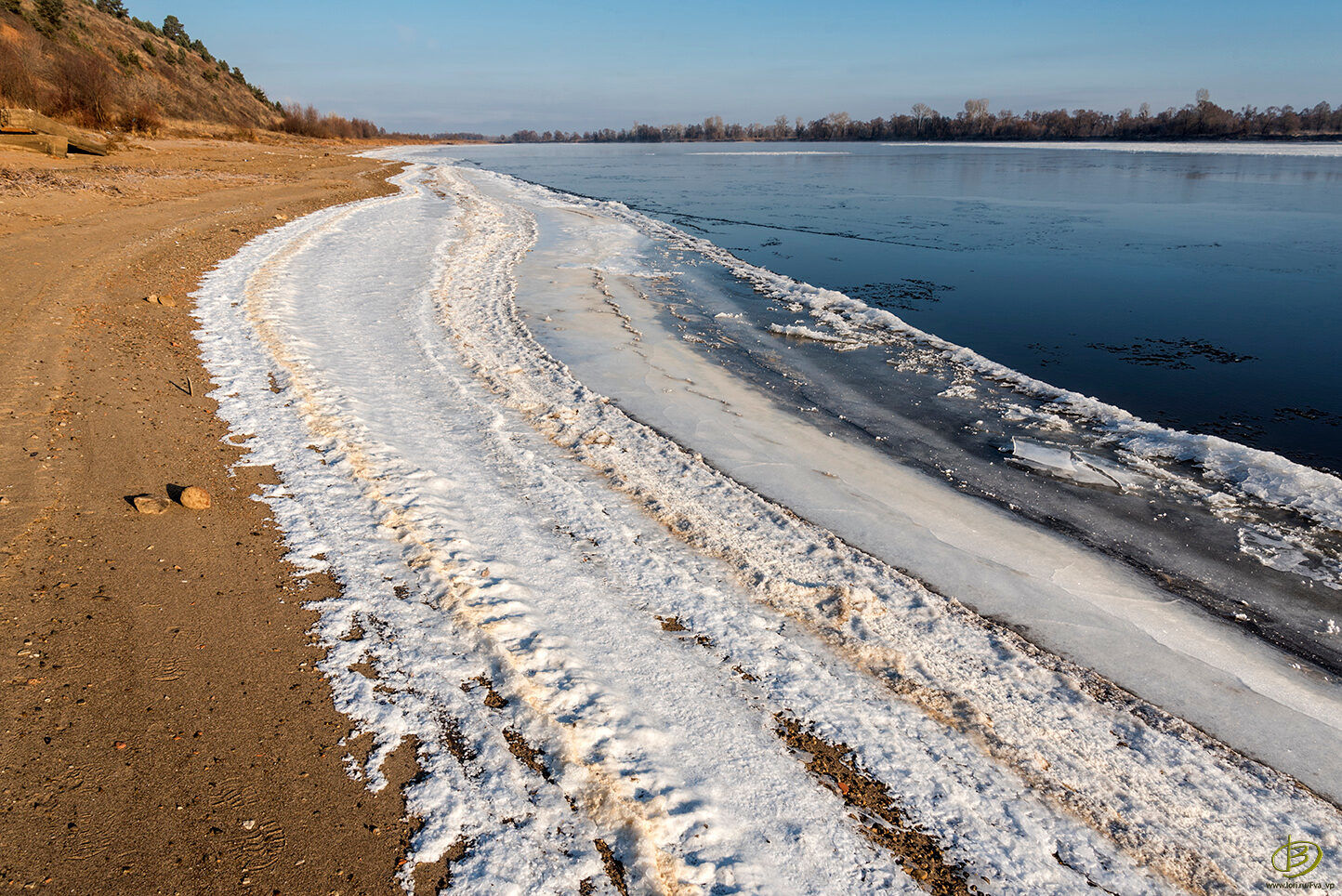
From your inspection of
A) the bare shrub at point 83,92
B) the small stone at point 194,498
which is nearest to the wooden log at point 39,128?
the bare shrub at point 83,92

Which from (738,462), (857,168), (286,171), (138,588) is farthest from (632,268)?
(857,168)

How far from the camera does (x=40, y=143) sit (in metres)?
20.5

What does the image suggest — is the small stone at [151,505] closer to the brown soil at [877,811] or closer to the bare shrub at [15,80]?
the brown soil at [877,811]

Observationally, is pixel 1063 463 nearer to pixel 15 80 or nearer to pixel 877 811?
pixel 877 811

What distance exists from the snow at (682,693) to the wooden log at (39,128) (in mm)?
24169

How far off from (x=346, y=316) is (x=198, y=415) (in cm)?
375

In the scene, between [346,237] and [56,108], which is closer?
[346,237]

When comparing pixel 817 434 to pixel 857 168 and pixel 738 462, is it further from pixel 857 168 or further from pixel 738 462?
pixel 857 168

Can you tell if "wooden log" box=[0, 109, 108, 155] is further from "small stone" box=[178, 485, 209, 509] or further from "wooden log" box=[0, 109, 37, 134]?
"small stone" box=[178, 485, 209, 509]

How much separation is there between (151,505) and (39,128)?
2727 cm

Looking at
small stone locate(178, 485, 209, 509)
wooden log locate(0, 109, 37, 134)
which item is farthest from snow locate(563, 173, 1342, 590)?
wooden log locate(0, 109, 37, 134)

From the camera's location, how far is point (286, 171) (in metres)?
26.8

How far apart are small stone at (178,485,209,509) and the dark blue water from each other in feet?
26.4

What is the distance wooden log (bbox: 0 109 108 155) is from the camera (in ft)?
71.7
